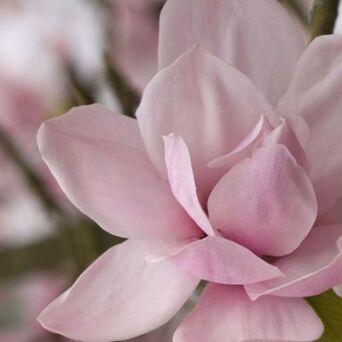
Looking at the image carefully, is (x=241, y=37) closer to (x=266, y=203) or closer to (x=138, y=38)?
(x=266, y=203)

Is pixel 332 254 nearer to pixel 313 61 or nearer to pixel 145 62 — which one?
pixel 313 61

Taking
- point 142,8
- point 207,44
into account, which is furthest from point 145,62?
point 207,44

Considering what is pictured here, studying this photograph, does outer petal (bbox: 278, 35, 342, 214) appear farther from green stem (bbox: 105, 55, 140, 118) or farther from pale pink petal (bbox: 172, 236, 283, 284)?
green stem (bbox: 105, 55, 140, 118)

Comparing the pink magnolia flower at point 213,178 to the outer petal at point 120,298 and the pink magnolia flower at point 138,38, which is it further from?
the pink magnolia flower at point 138,38

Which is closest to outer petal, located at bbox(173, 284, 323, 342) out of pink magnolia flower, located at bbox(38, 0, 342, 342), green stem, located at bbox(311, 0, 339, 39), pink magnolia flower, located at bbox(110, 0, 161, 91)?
pink magnolia flower, located at bbox(38, 0, 342, 342)

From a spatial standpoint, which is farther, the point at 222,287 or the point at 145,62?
the point at 145,62

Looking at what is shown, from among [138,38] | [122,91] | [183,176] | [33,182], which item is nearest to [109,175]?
[183,176]

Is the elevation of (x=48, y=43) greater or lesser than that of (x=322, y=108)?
lesser

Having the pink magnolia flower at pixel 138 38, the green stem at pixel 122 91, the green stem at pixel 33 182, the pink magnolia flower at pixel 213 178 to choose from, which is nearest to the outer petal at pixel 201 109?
the pink magnolia flower at pixel 213 178
